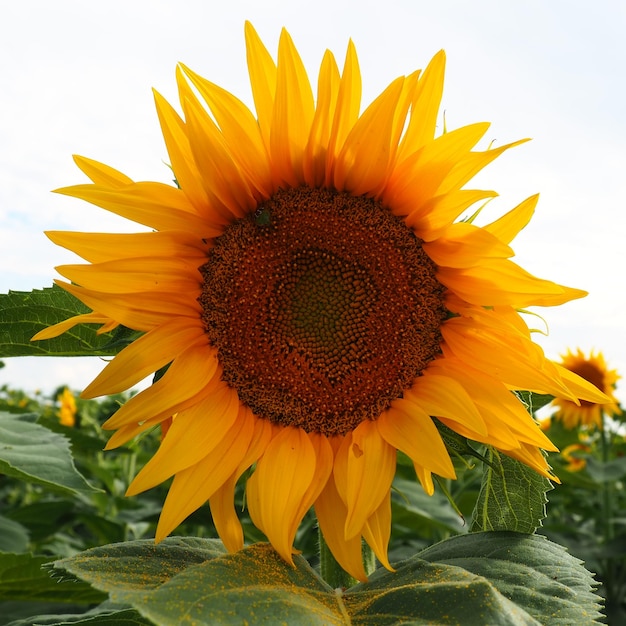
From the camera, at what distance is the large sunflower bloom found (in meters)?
1.56

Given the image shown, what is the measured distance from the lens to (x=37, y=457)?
1.99m

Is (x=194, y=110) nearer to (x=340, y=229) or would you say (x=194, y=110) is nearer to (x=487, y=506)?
(x=340, y=229)

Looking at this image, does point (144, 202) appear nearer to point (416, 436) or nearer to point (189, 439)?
point (189, 439)

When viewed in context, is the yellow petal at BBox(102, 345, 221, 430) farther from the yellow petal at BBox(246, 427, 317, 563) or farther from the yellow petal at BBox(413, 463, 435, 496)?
the yellow petal at BBox(413, 463, 435, 496)

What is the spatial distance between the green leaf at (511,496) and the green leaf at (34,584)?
1.07m

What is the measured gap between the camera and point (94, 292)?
1586mm

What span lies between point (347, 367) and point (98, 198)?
67 cm

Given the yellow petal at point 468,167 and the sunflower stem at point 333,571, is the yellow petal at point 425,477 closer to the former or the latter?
the sunflower stem at point 333,571

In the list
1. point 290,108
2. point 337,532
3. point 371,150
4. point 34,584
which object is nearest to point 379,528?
point 337,532

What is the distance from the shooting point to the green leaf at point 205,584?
3.77ft

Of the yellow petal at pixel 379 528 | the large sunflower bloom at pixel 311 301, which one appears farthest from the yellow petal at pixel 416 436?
the yellow petal at pixel 379 528

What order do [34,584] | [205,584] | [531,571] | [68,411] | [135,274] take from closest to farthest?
[205,584] → [531,571] → [135,274] → [34,584] → [68,411]

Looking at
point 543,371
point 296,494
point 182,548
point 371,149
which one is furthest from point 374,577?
point 371,149

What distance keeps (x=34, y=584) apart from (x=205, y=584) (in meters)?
1.15
